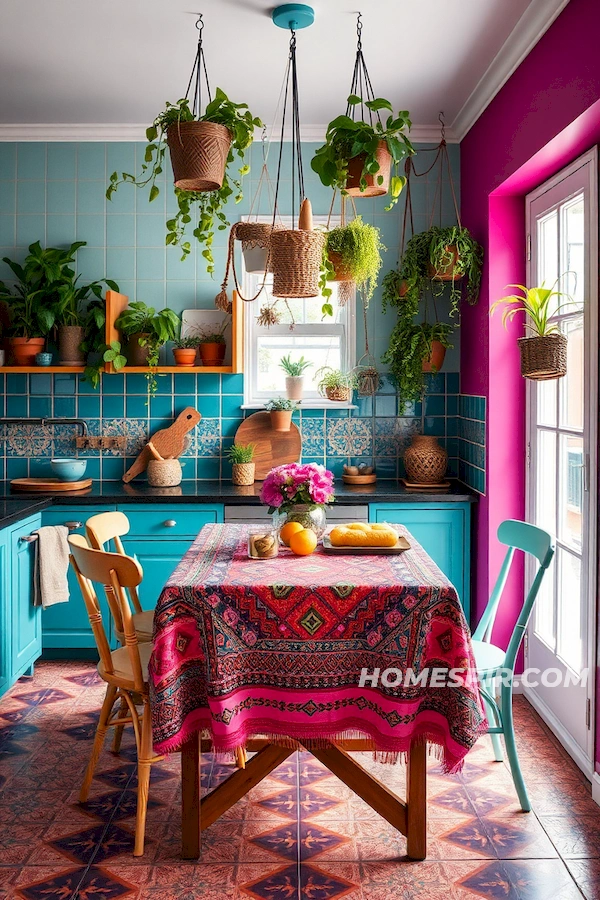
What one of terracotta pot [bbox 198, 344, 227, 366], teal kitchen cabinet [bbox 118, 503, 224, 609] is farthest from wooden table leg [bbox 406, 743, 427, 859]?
terracotta pot [bbox 198, 344, 227, 366]

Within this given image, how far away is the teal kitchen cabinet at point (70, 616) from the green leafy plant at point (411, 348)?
1744 millimetres

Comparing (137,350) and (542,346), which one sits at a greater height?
(137,350)

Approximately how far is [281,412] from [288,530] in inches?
71.9

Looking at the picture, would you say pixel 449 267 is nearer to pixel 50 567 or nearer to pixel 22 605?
pixel 50 567

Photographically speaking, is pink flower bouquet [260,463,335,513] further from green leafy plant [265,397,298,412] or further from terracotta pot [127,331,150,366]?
terracotta pot [127,331,150,366]

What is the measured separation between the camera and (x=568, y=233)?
3457 mm

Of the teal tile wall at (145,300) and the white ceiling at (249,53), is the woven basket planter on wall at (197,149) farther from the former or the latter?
the teal tile wall at (145,300)

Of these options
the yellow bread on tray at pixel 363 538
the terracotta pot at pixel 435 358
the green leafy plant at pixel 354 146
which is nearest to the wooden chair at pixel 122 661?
the yellow bread on tray at pixel 363 538

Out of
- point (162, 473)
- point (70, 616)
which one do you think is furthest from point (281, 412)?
point (70, 616)

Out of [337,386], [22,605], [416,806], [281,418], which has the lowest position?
[416,806]

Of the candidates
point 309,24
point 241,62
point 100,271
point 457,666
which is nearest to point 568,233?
point 309,24

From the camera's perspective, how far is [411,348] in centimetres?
457

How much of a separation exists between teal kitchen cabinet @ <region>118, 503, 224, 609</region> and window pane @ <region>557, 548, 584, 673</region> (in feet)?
5.73

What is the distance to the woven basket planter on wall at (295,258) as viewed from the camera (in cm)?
291
